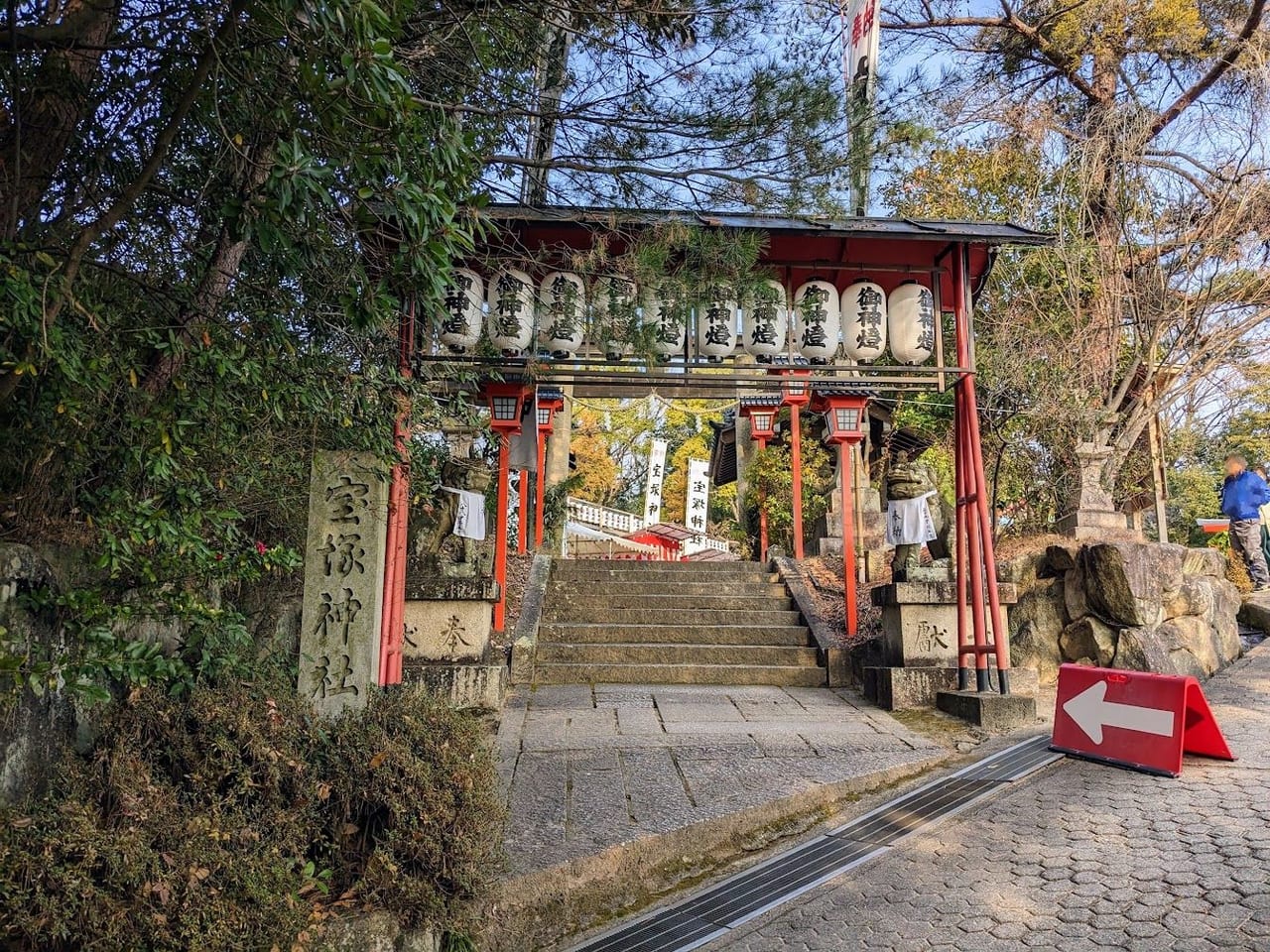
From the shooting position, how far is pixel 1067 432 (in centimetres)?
1020

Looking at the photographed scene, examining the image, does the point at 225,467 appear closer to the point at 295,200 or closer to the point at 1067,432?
the point at 295,200

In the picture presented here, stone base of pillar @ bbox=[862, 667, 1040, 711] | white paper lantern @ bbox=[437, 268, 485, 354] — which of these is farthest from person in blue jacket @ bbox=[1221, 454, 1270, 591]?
white paper lantern @ bbox=[437, 268, 485, 354]

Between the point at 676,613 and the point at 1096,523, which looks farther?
the point at 676,613

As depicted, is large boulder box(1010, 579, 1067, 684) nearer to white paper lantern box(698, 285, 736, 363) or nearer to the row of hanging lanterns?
the row of hanging lanterns

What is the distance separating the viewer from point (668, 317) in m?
5.55

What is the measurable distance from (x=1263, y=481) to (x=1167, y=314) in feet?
9.86

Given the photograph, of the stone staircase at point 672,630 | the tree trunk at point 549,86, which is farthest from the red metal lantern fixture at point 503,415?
the tree trunk at point 549,86

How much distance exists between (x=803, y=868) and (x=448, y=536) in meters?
5.16

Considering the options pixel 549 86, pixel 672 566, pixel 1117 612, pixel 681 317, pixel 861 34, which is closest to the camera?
pixel 549 86

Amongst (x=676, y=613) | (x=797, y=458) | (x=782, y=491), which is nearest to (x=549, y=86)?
(x=676, y=613)

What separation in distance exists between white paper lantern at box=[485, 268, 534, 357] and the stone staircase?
4028 millimetres

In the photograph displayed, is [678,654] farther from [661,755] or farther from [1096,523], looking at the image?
[1096,523]

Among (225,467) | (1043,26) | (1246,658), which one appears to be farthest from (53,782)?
(1043,26)

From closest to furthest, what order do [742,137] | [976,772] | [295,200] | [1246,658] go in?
[295,200] < [742,137] < [976,772] < [1246,658]
